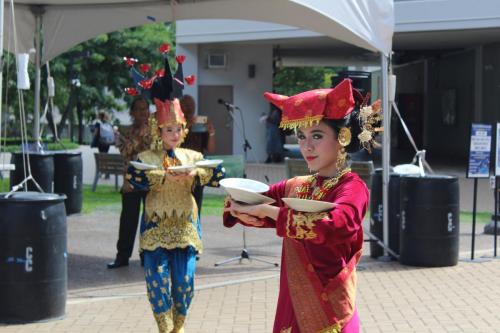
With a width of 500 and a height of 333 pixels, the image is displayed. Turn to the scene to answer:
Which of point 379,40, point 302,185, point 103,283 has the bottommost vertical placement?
point 103,283

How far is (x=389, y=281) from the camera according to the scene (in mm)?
9086

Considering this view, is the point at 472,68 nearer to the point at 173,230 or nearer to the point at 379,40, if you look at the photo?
the point at 379,40

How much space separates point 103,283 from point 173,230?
2799mm

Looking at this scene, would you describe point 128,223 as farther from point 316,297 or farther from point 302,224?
point 302,224

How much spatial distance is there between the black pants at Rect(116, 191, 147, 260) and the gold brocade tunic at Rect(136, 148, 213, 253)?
3205 mm

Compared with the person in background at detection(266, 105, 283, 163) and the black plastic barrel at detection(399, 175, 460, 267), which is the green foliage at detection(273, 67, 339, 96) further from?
the black plastic barrel at detection(399, 175, 460, 267)

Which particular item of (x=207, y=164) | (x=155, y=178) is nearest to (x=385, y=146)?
(x=207, y=164)

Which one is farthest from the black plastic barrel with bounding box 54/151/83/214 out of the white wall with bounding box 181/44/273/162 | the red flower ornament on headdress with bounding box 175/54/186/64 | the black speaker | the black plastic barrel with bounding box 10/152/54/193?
the white wall with bounding box 181/44/273/162

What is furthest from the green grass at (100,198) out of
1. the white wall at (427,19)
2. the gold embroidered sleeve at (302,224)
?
the gold embroidered sleeve at (302,224)

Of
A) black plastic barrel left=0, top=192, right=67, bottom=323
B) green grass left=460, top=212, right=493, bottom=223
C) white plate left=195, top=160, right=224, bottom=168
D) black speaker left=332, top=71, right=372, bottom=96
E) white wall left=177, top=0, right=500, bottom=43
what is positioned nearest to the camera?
black speaker left=332, top=71, right=372, bottom=96

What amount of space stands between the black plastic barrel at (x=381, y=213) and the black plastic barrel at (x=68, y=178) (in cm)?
580

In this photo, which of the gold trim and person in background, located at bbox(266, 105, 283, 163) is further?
person in background, located at bbox(266, 105, 283, 163)

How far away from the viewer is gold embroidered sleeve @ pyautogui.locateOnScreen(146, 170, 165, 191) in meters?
6.43

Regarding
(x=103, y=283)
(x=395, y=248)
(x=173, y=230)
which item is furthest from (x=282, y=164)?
(x=173, y=230)
